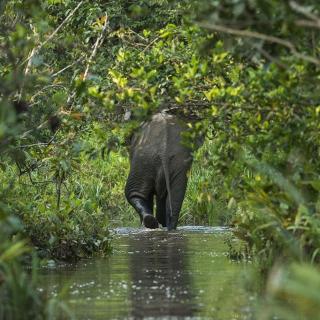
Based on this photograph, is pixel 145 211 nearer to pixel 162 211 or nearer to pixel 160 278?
pixel 162 211

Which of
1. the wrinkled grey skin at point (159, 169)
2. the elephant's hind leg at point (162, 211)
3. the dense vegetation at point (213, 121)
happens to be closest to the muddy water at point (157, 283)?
the dense vegetation at point (213, 121)

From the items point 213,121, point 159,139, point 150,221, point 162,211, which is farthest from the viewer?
point 162,211

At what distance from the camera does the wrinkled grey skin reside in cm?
1683

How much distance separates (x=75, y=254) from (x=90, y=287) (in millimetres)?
2525

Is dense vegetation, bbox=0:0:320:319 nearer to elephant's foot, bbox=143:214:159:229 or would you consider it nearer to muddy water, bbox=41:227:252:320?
→ muddy water, bbox=41:227:252:320

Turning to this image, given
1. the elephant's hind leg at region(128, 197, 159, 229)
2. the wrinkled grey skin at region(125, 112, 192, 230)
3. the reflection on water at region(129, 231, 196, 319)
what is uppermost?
the wrinkled grey skin at region(125, 112, 192, 230)

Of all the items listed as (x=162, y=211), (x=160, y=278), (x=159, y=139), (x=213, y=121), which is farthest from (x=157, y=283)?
(x=162, y=211)

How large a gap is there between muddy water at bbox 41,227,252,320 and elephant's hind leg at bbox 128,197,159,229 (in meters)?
2.78

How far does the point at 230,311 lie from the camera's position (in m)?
6.91

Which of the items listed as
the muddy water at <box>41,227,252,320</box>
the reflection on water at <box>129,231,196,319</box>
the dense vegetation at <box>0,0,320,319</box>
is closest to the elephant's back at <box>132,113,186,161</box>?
the reflection on water at <box>129,231,196,319</box>

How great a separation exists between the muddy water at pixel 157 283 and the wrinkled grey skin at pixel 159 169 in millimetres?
3337

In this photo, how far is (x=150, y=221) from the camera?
16406mm

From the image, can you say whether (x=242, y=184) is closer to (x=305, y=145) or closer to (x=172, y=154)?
(x=305, y=145)

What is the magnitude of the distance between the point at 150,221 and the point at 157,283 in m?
7.60
